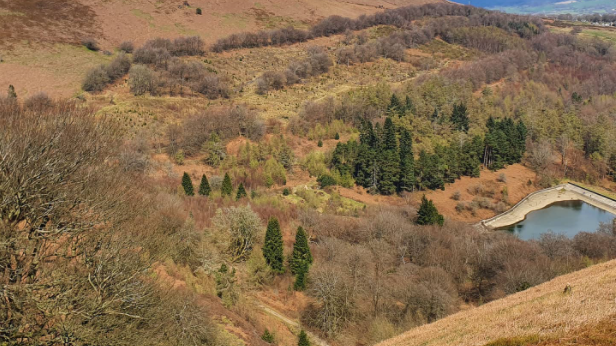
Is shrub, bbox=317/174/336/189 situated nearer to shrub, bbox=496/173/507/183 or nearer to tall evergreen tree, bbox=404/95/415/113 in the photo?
tall evergreen tree, bbox=404/95/415/113

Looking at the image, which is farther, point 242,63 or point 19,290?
point 242,63

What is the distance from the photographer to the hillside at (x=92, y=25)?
249 feet

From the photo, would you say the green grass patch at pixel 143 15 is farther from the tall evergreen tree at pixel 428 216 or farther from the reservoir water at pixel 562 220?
the reservoir water at pixel 562 220

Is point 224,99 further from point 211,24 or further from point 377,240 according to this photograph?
point 377,240

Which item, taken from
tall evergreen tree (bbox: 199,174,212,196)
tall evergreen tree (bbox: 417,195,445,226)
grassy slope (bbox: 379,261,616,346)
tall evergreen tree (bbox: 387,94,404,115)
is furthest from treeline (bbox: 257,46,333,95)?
grassy slope (bbox: 379,261,616,346)

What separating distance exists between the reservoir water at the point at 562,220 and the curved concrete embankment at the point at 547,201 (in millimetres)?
651

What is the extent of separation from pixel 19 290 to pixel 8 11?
333 feet

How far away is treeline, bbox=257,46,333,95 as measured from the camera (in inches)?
3354

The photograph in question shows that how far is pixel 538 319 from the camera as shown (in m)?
14.6

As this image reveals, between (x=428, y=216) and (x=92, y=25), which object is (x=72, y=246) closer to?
(x=428, y=216)

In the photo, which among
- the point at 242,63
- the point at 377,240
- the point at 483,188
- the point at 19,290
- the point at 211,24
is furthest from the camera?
the point at 211,24

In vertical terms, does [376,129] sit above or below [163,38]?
below

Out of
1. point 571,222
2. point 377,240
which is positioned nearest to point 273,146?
point 377,240

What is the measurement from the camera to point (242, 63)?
319 feet
